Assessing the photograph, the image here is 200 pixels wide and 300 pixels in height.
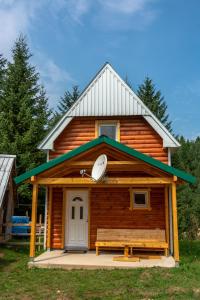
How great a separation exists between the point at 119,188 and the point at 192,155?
3343 centimetres

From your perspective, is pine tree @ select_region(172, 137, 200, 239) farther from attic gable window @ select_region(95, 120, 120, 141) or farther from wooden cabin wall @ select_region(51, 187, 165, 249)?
wooden cabin wall @ select_region(51, 187, 165, 249)

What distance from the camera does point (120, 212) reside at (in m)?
12.7

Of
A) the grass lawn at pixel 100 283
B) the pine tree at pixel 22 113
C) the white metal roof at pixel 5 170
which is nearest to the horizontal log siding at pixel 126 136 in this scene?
the white metal roof at pixel 5 170

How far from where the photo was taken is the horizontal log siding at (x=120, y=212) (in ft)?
41.2

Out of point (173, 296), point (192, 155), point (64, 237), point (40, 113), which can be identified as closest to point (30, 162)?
point (40, 113)

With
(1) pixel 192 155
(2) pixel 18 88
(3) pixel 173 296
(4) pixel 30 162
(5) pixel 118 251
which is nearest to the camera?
(3) pixel 173 296

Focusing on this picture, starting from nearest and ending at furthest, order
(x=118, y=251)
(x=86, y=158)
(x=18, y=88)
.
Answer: (x=86, y=158) → (x=118, y=251) → (x=18, y=88)

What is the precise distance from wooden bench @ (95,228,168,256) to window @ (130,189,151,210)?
1.52 meters

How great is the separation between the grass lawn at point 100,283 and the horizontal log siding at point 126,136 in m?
4.53

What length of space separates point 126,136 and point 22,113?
11995 mm

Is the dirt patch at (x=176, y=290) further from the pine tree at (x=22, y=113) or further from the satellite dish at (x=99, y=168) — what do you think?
the pine tree at (x=22, y=113)

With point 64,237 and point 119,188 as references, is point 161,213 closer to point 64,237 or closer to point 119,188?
point 119,188

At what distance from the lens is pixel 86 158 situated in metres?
11.4

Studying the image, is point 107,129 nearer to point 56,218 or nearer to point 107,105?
point 107,105
